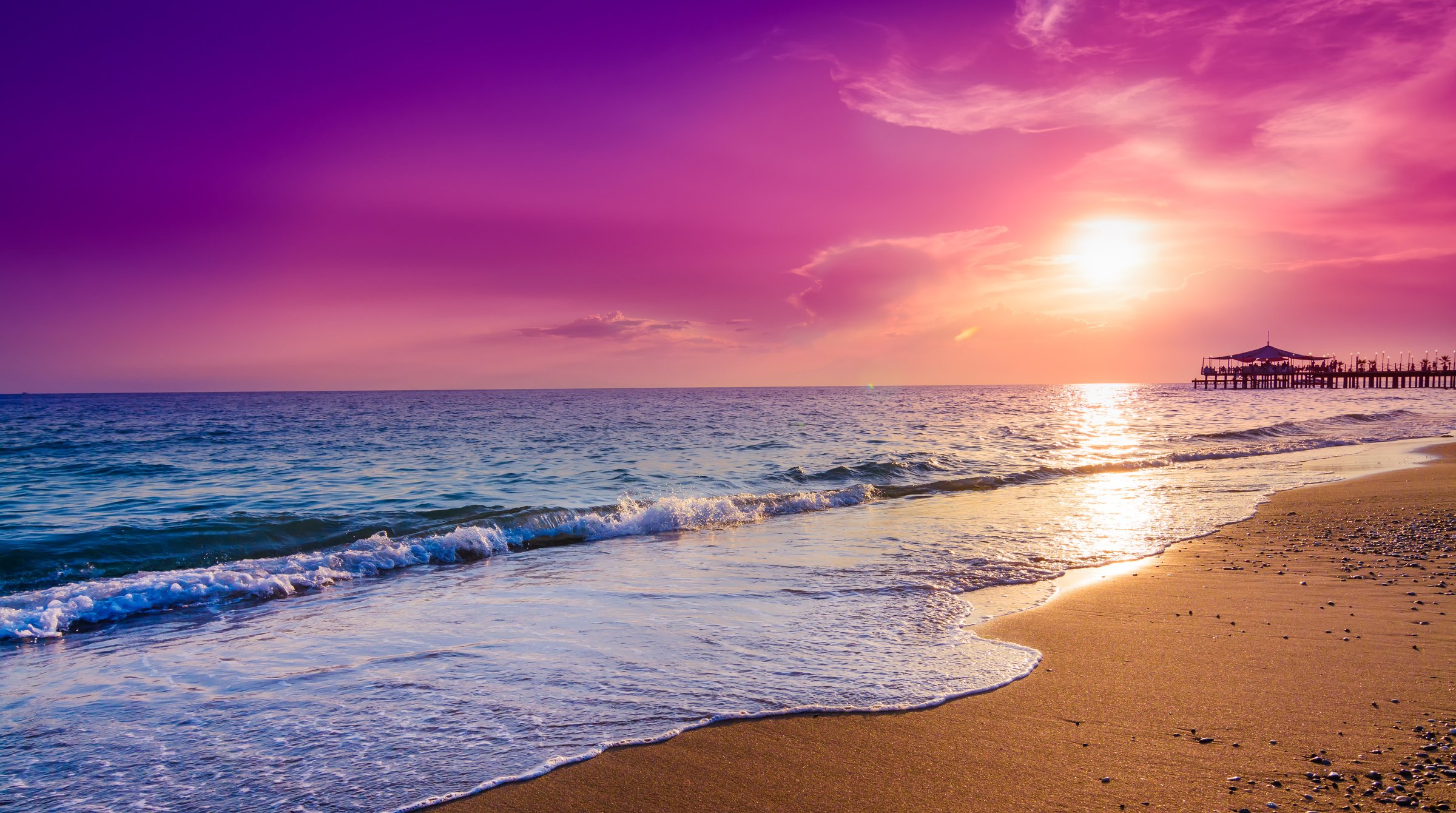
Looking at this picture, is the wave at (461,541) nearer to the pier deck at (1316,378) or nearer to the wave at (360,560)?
the wave at (360,560)

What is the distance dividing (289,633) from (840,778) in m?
6.23

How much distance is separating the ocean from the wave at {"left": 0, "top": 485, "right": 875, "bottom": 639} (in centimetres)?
5

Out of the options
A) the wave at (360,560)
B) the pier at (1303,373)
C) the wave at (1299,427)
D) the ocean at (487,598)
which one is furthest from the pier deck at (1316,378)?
the wave at (360,560)

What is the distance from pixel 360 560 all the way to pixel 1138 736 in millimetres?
10759

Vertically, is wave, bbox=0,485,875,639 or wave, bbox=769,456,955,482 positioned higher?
wave, bbox=769,456,955,482

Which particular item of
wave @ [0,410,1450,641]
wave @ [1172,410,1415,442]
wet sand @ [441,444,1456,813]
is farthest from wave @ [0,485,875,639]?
wave @ [1172,410,1415,442]

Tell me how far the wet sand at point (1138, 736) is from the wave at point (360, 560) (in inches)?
301

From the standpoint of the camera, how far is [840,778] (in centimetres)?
395

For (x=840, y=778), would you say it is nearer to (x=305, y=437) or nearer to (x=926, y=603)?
(x=926, y=603)

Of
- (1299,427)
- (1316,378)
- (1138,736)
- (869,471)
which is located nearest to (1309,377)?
(1316,378)

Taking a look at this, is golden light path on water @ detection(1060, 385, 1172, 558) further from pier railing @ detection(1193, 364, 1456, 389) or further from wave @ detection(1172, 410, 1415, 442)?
A: pier railing @ detection(1193, 364, 1456, 389)

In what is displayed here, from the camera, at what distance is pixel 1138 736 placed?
4328 millimetres

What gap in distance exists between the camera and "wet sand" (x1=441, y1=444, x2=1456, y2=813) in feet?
12.1

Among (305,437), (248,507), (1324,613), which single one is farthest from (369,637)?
(305,437)
